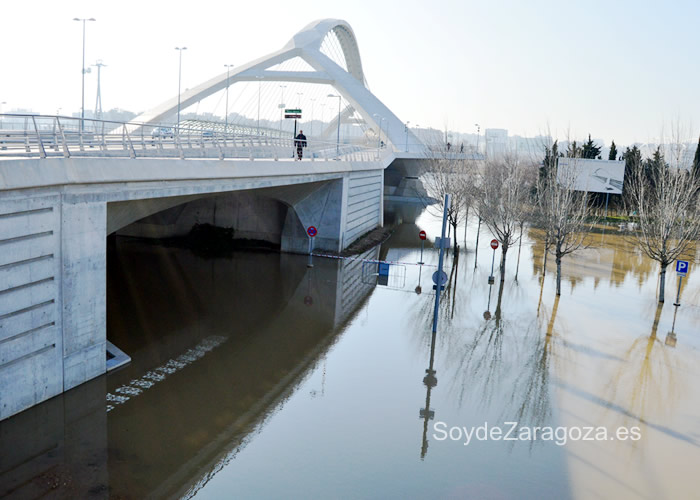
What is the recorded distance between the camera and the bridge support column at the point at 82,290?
1130 centimetres

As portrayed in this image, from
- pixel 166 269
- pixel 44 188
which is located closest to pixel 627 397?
pixel 44 188

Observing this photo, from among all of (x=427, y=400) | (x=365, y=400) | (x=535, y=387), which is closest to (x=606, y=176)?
(x=535, y=387)

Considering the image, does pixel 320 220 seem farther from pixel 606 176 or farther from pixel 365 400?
pixel 606 176

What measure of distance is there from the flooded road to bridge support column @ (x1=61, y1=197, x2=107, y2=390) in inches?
22.6

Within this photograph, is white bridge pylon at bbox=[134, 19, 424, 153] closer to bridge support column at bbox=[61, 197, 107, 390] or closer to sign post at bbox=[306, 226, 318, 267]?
sign post at bbox=[306, 226, 318, 267]

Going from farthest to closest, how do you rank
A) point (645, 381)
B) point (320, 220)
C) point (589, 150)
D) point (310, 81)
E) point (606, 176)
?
point (589, 150) < point (310, 81) < point (606, 176) < point (320, 220) < point (645, 381)

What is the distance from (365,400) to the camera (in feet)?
38.7

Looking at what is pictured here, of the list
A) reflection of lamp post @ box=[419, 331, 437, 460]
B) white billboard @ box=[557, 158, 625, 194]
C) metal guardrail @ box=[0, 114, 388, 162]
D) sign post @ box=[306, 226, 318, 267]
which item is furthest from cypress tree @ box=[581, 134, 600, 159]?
reflection of lamp post @ box=[419, 331, 437, 460]

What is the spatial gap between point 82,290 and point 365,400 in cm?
587

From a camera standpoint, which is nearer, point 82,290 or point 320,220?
point 82,290

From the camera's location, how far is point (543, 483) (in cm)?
911

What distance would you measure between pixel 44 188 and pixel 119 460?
4.86 metres

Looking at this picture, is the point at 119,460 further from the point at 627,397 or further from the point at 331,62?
the point at 331,62

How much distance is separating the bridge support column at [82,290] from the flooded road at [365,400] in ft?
1.88
